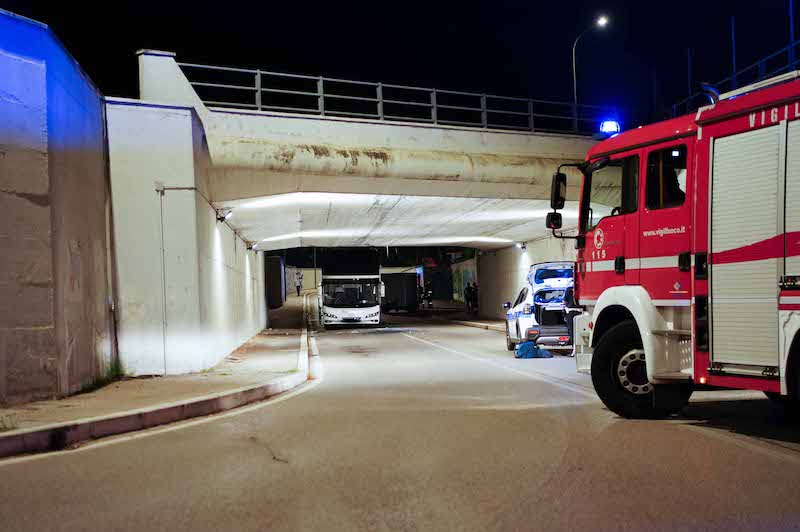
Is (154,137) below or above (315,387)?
above

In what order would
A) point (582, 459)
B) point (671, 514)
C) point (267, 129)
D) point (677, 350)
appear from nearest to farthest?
point (671, 514) → point (582, 459) → point (677, 350) → point (267, 129)

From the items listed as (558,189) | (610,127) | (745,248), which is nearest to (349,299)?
(610,127)

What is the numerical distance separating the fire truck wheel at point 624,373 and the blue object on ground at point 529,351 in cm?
830

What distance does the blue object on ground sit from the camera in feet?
53.2

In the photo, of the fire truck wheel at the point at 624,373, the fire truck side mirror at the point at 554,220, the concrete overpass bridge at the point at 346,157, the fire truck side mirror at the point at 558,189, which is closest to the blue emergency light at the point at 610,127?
the concrete overpass bridge at the point at 346,157

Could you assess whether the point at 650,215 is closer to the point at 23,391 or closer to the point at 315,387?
the point at 315,387

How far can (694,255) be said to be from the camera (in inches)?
268

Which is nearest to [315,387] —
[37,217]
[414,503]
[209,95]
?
[37,217]

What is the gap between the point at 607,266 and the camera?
8.21m

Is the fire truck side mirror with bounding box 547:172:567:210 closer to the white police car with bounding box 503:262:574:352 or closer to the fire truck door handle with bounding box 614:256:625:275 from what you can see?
the fire truck door handle with bounding box 614:256:625:275

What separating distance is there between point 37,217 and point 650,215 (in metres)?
7.60

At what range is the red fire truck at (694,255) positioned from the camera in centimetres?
595

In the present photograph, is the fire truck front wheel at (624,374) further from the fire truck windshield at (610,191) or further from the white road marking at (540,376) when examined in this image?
the white road marking at (540,376)

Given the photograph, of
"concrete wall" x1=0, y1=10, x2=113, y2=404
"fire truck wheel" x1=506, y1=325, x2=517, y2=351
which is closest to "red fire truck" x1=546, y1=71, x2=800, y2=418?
"concrete wall" x1=0, y1=10, x2=113, y2=404
